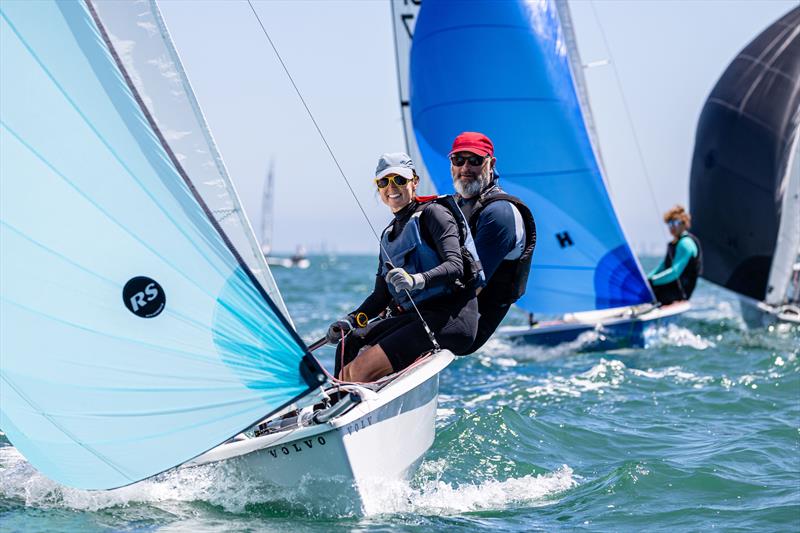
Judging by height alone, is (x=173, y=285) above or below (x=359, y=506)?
above

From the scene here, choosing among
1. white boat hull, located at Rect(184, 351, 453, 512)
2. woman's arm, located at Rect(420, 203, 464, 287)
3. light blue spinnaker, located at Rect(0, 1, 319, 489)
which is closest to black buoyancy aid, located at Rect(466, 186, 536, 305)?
woman's arm, located at Rect(420, 203, 464, 287)

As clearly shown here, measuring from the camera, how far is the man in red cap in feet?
14.5

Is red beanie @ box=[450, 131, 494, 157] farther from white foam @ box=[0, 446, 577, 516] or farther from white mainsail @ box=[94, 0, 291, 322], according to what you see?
white foam @ box=[0, 446, 577, 516]

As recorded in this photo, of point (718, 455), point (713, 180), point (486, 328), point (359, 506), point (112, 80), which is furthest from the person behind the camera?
point (713, 180)

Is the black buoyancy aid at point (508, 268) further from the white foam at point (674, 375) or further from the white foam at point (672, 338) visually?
the white foam at point (672, 338)

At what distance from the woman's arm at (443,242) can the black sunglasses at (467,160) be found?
1.50ft

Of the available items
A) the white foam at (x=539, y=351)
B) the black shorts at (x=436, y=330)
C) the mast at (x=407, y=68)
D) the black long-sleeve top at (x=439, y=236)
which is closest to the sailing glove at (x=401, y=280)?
the black long-sleeve top at (x=439, y=236)

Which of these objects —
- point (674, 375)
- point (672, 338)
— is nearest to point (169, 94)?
point (674, 375)

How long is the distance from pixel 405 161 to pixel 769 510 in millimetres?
2191

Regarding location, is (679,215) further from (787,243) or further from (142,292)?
(142,292)

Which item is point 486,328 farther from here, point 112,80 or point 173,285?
point 112,80

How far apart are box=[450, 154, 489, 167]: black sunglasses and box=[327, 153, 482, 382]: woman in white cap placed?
0.36 meters

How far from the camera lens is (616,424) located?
20.8ft

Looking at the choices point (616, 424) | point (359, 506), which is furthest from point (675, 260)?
point (359, 506)
